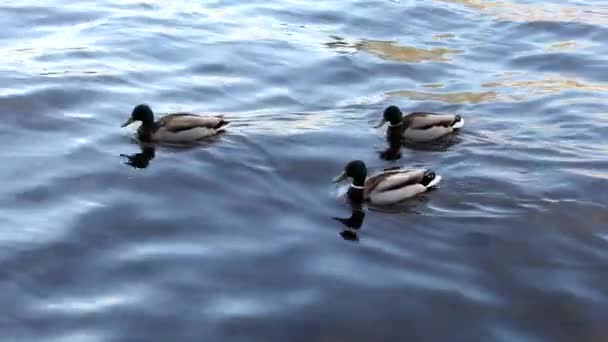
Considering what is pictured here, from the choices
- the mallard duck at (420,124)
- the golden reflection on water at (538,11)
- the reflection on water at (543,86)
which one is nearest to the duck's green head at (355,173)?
the mallard duck at (420,124)

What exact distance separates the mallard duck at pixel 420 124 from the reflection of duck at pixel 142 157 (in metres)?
3.43

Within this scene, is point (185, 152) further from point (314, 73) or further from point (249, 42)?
point (249, 42)

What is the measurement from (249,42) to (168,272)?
9962mm

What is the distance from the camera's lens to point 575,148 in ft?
45.3

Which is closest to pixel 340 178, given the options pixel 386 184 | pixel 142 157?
pixel 386 184

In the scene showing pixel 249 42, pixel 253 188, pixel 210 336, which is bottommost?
pixel 210 336

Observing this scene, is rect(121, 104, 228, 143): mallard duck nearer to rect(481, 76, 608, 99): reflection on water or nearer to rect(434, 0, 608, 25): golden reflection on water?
rect(481, 76, 608, 99): reflection on water

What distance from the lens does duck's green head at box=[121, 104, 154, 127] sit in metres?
13.7

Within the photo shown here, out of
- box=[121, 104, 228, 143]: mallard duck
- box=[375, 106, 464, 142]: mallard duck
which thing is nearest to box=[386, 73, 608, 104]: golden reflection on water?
box=[375, 106, 464, 142]: mallard duck

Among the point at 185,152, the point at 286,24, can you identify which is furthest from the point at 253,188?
the point at 286,24

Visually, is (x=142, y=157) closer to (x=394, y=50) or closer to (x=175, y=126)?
(x=175, y=126)

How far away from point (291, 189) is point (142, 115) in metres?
2.72

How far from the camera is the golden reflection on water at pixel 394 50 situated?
739 inches

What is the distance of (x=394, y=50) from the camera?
757 inches
